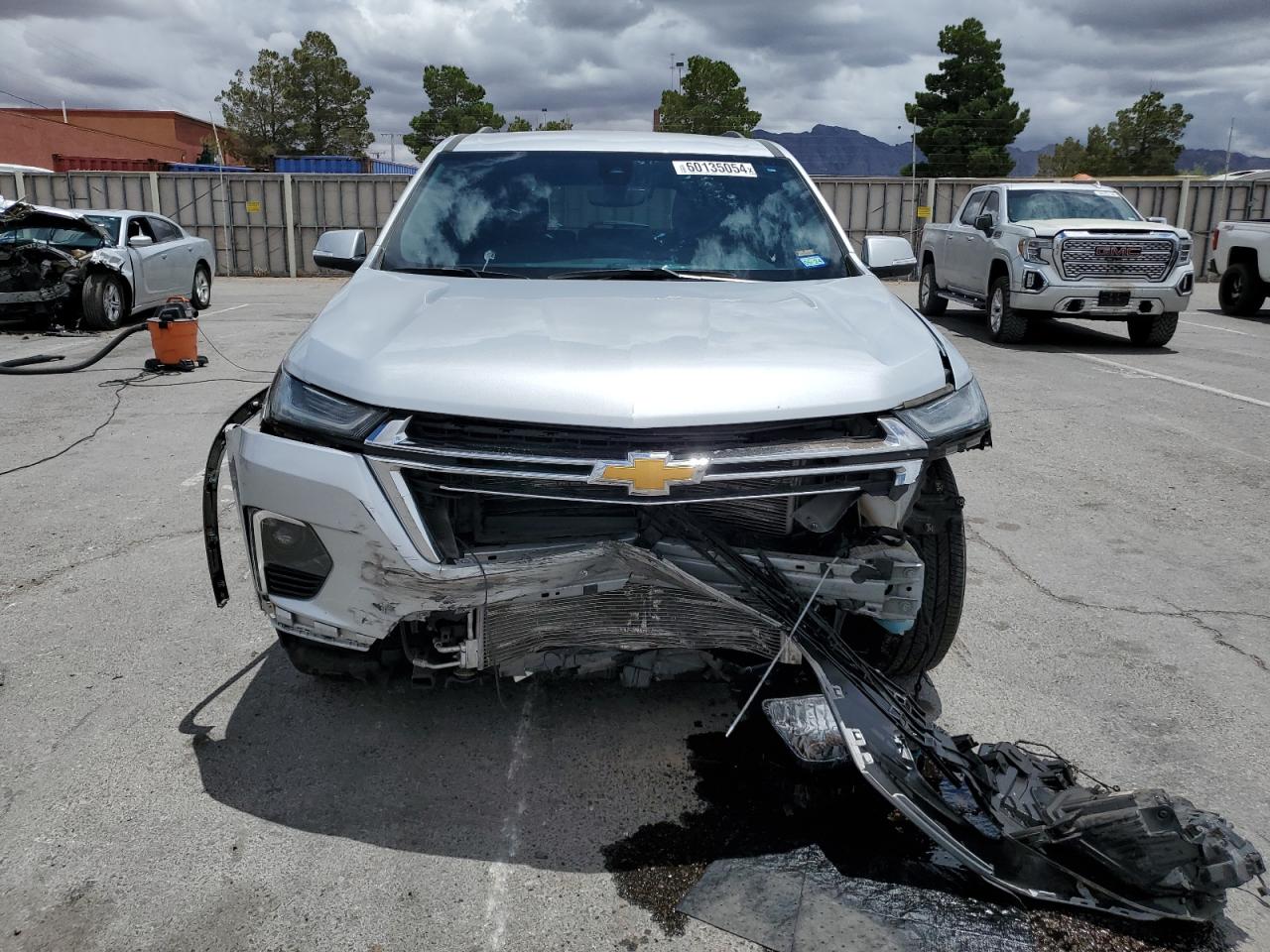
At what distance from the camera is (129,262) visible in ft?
41.8

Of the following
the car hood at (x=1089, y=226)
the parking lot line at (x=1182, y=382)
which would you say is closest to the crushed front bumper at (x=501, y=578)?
the parking lot line at (x=1182, y=382)

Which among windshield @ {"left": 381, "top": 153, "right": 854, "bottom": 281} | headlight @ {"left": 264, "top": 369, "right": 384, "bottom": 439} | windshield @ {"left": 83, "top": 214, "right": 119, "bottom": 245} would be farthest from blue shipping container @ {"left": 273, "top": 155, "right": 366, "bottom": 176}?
headlight @ {"left": 264, "top": 369, "right": 384, "bottom": 439}

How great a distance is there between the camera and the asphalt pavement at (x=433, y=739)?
2.35 metres

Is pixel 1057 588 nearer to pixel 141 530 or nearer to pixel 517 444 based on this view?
pixel 517 444

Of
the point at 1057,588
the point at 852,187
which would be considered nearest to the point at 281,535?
the point at 1057,588

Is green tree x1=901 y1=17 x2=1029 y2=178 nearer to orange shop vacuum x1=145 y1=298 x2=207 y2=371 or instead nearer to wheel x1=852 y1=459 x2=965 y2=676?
orange shop vacuum x1=145 y1=298 x2=207 y2=371

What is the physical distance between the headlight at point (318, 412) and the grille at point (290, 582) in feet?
1.25

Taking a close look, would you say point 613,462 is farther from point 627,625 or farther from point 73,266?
point 73,266

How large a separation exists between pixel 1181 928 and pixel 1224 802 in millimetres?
654

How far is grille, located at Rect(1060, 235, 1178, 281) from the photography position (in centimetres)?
1101

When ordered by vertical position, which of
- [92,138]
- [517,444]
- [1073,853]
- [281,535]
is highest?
[92,138]

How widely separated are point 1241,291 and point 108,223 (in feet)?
51.9

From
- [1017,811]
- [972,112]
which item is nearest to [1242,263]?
[1017,811]

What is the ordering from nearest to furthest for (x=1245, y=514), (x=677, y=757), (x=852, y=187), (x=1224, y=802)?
(x=1224, y=802) < (x=677, y=757) < (x=1245, y=514) < (x=852, y=187)
